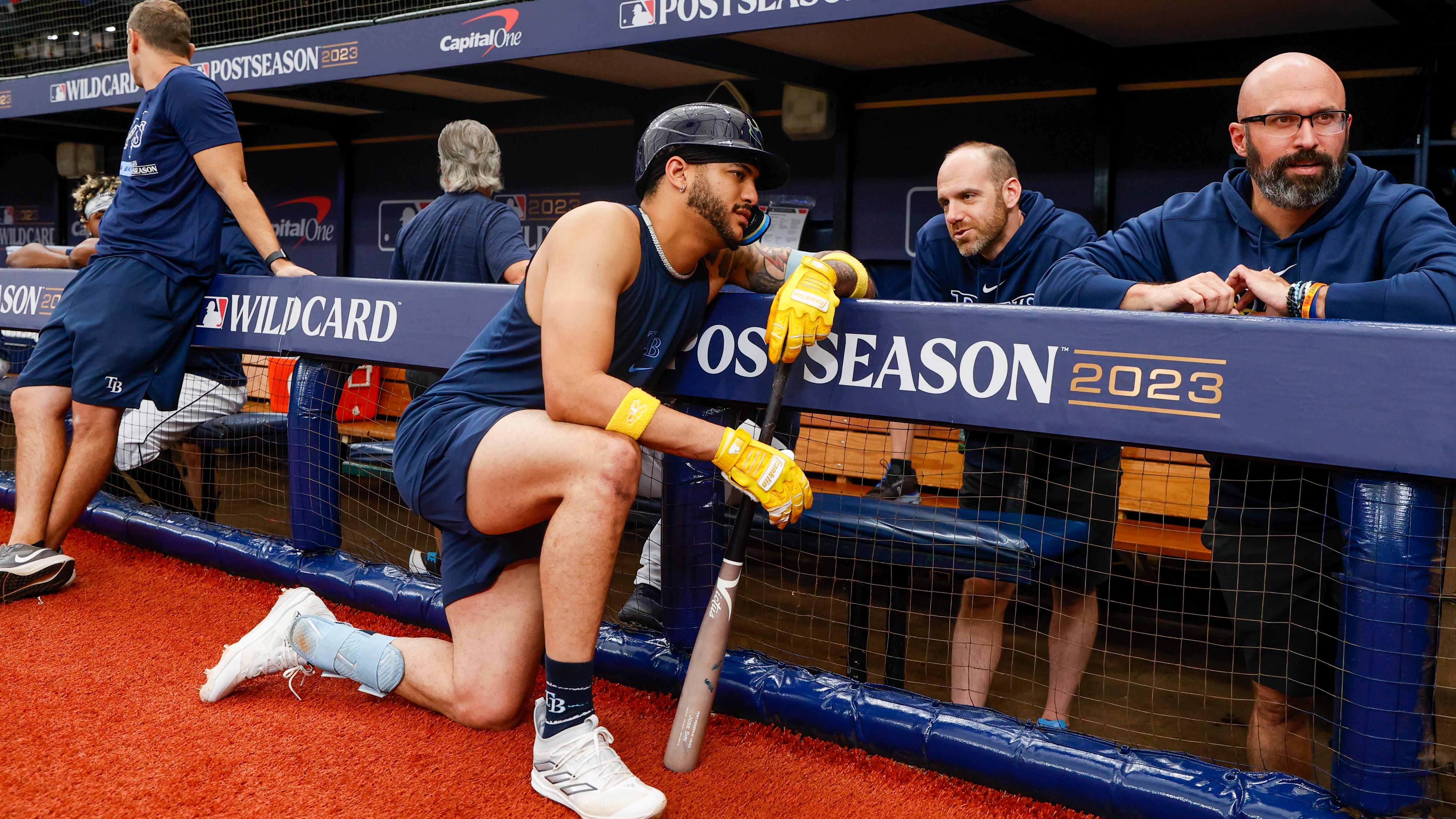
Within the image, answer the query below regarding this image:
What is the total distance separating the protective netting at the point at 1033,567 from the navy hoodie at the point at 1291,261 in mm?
15

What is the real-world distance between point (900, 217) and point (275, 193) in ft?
17.3

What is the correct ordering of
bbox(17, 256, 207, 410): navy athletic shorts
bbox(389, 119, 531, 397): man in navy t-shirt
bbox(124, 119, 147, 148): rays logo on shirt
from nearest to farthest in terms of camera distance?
1. bbox(17, 256, 207, 410): navy athletic shorts
2. bbox(124, 119, 147, 148): rays logo on shirt
3. bbox(389, 119, 531, 397): man in navy t-shirt

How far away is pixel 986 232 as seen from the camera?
2.60 meters

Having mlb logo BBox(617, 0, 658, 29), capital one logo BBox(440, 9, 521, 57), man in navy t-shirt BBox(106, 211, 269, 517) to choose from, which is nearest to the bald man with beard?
man in navy t-shirt BBox(106, 211, 269, 517)

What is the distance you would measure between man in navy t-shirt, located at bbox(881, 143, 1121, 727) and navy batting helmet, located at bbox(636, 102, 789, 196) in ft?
2.50

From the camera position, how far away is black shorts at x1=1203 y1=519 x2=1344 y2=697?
175 cm

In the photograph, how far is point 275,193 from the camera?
26.1ft

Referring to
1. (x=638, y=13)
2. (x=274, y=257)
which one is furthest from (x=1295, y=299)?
(x=638, y=13)

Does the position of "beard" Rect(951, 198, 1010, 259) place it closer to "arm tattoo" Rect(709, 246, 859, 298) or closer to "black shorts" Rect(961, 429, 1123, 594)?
"black shorts" Rect(961, 429, 1123, 594)

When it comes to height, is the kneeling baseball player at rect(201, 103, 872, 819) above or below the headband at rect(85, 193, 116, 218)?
below

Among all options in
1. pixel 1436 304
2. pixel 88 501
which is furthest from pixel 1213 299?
pixel 88 501

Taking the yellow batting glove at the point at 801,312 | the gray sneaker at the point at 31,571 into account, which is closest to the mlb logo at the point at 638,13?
the yellow batting glove at the point at 801,312

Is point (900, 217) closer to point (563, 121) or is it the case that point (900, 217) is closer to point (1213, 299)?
point (563, 121)

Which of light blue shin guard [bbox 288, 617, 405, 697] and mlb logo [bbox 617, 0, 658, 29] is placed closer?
light blue shin guard [bbox 288, 617, 405, 697]
